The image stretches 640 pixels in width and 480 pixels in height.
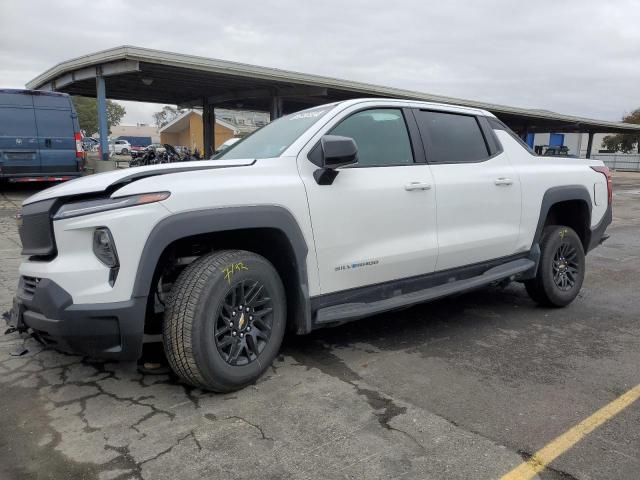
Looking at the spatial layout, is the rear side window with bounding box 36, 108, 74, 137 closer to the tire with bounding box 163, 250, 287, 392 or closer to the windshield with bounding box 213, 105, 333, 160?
the windshield with bounding box 213, 105, 333, 160

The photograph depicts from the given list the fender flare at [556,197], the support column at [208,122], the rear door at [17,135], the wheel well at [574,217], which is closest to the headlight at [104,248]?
the fender flare at [556,197]

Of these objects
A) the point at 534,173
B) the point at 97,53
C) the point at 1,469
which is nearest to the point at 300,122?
the point at 534,173

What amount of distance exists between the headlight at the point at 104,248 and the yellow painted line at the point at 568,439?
2.19 m

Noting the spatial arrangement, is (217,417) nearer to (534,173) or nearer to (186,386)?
(186,386)

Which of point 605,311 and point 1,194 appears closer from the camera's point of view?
point 605,311

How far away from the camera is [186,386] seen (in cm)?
333

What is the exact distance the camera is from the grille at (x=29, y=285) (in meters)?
3.05

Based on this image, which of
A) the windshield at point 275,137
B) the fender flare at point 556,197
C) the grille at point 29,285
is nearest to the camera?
the grille at point 29,285

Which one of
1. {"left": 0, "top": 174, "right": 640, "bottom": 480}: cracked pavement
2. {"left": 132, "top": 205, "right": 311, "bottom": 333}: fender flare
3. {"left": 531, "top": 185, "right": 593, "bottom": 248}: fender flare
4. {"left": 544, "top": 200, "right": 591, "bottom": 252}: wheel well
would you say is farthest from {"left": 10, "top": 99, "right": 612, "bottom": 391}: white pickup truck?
{"left": 544, "top": 200, "right": 591, "bottom": 252}: wheel well

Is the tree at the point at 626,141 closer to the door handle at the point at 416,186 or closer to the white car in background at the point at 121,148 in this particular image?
the white car in background at the point at 121,148

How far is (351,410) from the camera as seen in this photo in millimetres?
3064

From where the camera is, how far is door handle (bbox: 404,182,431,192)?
3.81 m

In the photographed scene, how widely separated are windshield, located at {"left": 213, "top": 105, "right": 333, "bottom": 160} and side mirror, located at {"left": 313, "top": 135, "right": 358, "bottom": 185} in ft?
1.10

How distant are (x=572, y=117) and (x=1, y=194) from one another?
27.0 m
